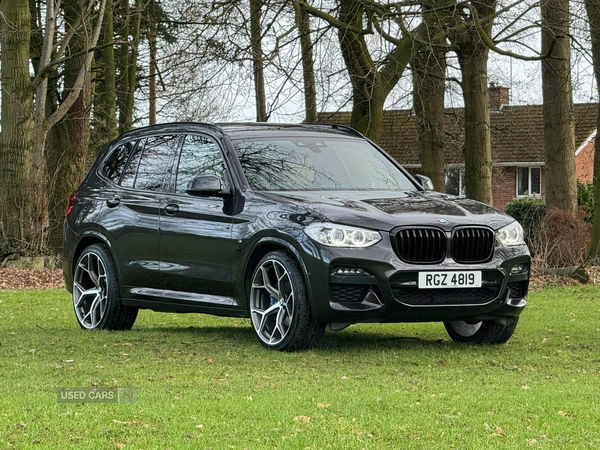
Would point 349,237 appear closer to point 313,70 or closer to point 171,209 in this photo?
point 171,209

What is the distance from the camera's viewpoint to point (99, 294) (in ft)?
35.9

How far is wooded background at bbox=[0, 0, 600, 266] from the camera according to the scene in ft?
59.4

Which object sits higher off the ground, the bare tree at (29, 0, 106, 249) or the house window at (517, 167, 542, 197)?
the bare tree at (29, 0, 106, 249)

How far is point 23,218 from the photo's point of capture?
21422 millimetres

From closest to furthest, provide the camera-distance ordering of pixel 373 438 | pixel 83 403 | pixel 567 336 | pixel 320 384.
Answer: pixel 373 438 → pixel 83 403 → pixel 320 384 → pixel 567 336

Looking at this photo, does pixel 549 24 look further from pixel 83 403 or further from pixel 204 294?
pixel 83 403

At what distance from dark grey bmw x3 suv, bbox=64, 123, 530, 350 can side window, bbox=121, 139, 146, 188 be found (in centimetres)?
1

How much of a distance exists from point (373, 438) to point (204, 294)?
4.46 m

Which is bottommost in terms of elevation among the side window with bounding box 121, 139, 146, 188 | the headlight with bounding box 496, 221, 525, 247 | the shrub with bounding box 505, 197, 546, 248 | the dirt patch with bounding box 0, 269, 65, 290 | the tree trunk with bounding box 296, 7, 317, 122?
the dirt patch with bounding box 0, 269, 65, 290

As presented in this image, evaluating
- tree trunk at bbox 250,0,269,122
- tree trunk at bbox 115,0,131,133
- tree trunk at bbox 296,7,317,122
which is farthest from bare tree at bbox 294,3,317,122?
tree trunk at bbox 115,0,131,133

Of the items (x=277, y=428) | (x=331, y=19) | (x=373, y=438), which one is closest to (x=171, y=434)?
(x=277, y=428)

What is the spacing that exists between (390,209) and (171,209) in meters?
2.22

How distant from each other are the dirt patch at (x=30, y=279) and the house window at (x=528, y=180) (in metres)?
32.2

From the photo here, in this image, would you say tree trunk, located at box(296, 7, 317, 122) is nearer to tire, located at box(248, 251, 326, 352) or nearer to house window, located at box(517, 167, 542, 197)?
tire, located at box(248, 251, 326, 352)
